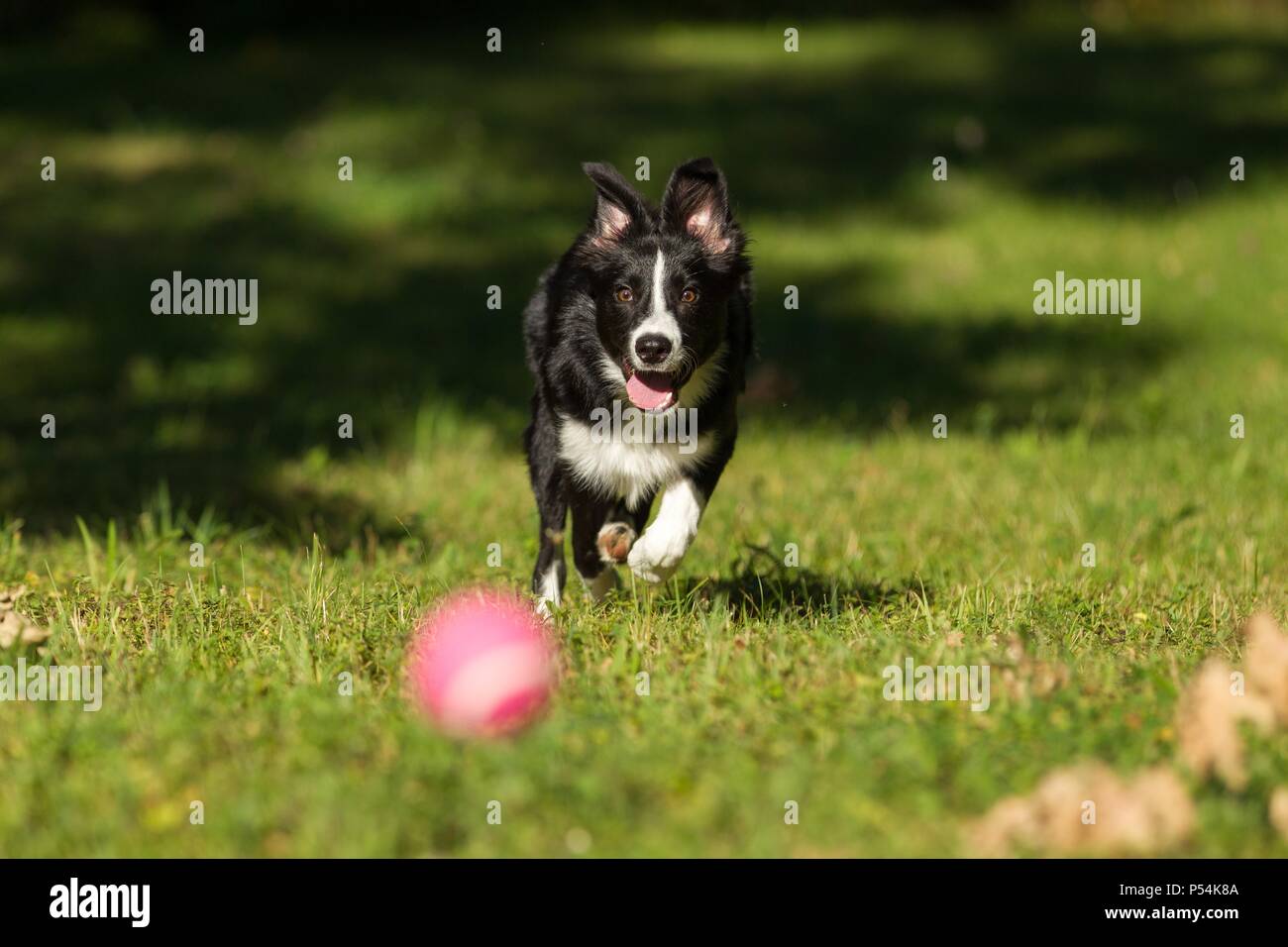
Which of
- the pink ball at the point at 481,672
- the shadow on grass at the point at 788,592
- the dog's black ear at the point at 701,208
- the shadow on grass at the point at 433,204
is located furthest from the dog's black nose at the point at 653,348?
the shadow on grass at the point at 433,204

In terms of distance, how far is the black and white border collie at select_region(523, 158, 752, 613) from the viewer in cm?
533

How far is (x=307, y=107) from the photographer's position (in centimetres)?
1706

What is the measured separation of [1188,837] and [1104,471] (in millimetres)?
5171

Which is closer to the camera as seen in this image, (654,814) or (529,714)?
(654,814)

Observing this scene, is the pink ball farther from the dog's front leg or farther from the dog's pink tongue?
the dog's pink tongue

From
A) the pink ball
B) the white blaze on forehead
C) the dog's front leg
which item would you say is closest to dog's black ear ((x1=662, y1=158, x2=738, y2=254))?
the white blaze on forehead

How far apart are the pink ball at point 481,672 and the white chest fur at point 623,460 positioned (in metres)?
0.86

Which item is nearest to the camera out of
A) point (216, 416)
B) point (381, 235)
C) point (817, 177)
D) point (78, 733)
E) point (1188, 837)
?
point (1188, 837)

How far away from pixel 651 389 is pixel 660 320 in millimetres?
241

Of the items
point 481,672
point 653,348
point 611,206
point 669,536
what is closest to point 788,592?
point 669,536

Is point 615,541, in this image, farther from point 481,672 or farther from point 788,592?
point 481,672
